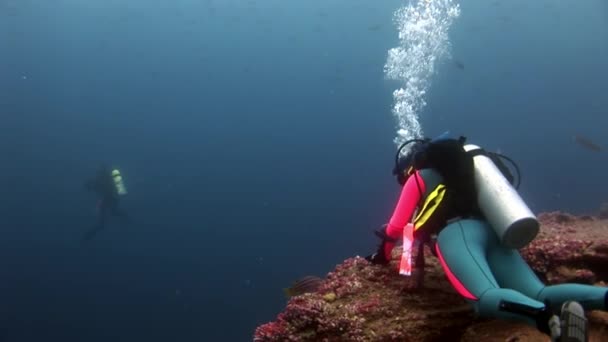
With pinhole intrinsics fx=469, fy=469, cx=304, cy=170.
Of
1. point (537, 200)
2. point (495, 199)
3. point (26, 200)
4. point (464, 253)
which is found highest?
point (26, 200)

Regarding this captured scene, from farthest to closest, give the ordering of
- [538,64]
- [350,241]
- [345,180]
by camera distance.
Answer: [538,64] < [345,180] < [350,241]

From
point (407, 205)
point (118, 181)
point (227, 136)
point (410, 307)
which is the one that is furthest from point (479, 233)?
point (227, 136)

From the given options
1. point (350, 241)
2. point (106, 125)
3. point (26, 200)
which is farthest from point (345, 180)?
point (106, 125)

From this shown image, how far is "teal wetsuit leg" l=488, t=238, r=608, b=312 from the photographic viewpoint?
2.85 meters

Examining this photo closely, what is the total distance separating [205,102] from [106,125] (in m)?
16.9

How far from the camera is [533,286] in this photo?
3.27 m

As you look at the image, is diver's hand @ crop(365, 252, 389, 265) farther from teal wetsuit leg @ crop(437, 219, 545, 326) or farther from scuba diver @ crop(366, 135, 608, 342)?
teal wetsuit leg @ crop(437, 219, 545, 326)

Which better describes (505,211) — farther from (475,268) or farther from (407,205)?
(407,205)

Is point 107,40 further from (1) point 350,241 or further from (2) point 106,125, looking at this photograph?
(1) point 350,241

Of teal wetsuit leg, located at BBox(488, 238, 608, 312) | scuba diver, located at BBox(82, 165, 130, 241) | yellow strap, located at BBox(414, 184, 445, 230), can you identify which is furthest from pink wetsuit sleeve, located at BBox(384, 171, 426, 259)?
scuba diver, located at BBox(82, 165, 130, 241)

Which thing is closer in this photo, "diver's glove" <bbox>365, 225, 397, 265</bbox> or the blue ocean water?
"diver's glove" <bbox>365, 225, 397, 265</bbox>

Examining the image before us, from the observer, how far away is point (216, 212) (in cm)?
3844

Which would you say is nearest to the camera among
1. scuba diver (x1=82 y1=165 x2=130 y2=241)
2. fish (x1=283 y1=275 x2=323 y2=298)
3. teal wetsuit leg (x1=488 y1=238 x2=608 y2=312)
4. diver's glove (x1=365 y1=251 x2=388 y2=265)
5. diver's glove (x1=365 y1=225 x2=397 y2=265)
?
teal wetsuit leg (x1=488 y1=238 x2=608 y2=312)

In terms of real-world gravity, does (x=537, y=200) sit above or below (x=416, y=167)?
above
